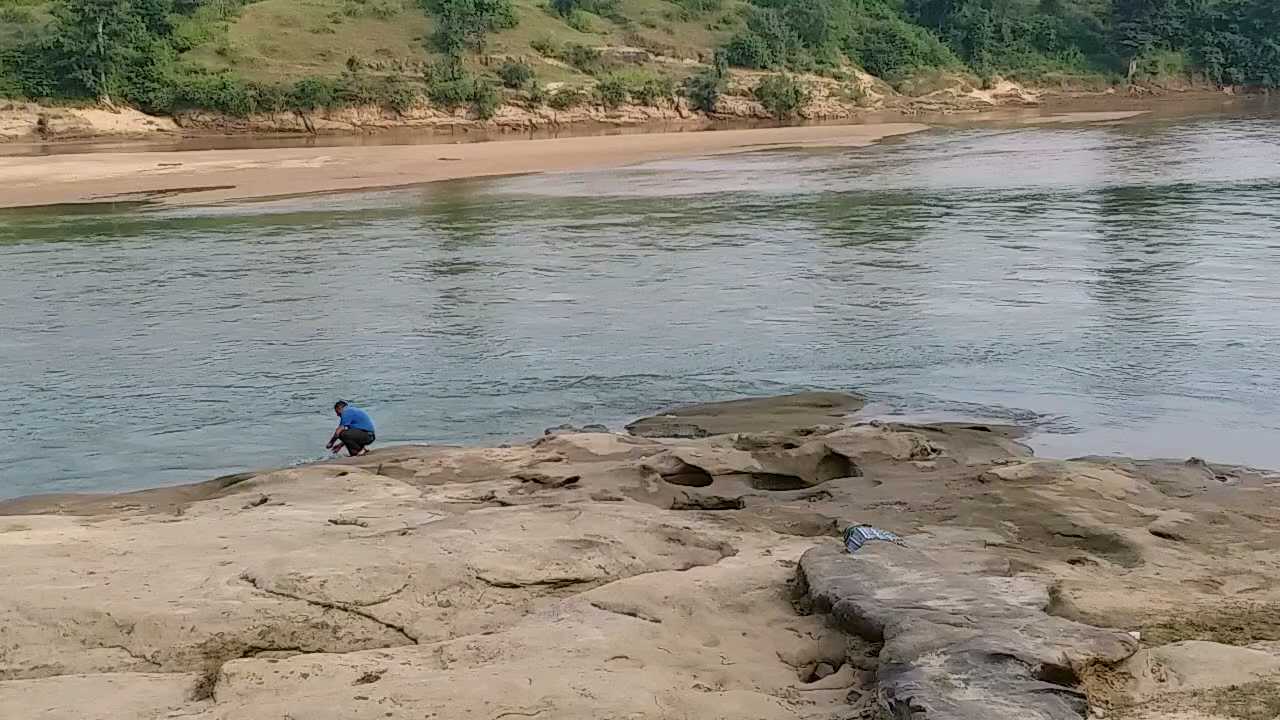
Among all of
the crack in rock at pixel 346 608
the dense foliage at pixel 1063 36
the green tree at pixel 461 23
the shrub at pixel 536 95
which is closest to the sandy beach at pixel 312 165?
the shrub at pixel 536 95

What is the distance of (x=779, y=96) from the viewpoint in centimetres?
7038

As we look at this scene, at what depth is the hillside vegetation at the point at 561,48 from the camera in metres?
60.9

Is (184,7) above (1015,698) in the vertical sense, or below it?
above

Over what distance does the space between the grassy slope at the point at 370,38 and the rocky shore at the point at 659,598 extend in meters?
56.6

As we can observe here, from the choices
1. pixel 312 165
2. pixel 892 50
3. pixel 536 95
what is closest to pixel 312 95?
pixel 536 95

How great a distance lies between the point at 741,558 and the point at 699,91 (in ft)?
206

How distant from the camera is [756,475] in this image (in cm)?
1082

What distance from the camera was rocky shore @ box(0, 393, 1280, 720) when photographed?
5.78 metres

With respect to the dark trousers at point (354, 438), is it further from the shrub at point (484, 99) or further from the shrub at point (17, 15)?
the shrub at point (17, 15)

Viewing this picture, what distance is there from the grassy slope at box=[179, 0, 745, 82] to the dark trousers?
173ft

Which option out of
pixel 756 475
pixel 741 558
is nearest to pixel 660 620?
pixel 741 558

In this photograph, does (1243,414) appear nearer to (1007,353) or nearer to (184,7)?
(1007,353)

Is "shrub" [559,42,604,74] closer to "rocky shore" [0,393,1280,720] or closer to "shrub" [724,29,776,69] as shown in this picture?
"shrub" [724,29,776,69]

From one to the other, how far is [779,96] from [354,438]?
60074 mm
